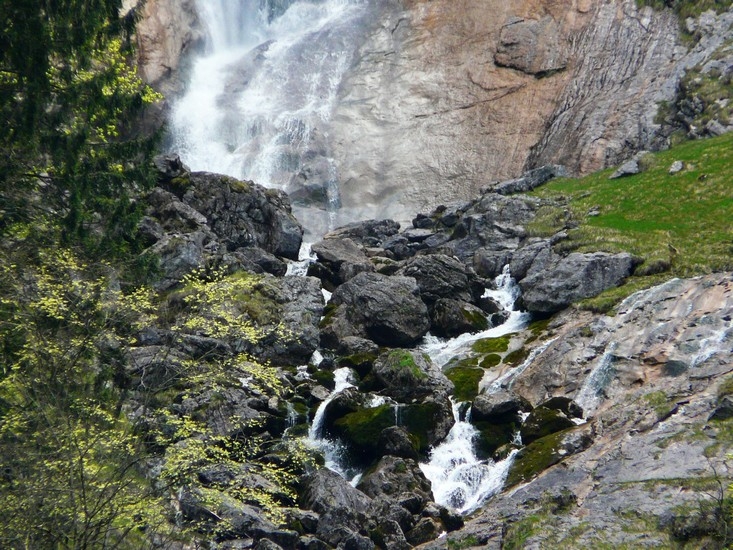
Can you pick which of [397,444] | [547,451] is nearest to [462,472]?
[397,444]

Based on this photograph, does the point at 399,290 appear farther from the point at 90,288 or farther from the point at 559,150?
the point at 559,150

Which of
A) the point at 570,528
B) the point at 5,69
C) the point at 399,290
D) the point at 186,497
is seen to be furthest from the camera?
the point at 399,290

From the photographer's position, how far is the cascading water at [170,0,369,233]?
54875mm

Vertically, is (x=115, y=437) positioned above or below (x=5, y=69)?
below

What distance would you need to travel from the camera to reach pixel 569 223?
114 ft

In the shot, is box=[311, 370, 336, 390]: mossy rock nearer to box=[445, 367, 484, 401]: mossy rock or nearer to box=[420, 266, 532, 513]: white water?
box=[445, 367, 484, 401]: mossy rock

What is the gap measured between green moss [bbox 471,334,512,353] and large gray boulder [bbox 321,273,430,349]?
9.34 ft

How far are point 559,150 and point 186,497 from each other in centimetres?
3974

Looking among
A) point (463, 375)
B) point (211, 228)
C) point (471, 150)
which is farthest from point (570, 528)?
point (471, 150)

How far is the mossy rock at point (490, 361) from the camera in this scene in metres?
25.4

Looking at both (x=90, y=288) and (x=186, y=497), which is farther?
(x=186, y=497)

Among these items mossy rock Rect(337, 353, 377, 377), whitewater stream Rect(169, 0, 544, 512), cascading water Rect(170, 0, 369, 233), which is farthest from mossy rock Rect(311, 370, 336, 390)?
cascading water Rect(170, 0, 369, 233)

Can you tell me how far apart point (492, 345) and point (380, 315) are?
505 cm

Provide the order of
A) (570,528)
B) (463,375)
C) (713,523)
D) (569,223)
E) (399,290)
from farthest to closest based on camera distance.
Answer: (569,223), (399,290), (463,375), (570,528), (713,523)
